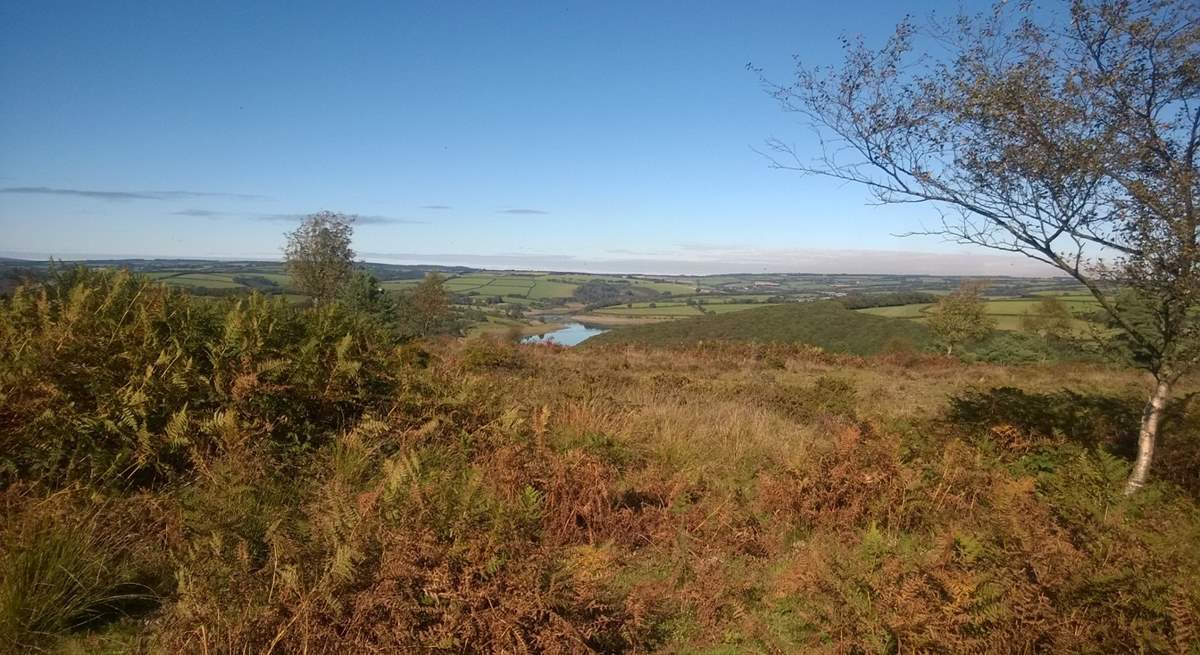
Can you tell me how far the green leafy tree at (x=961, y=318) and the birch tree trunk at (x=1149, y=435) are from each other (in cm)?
2915

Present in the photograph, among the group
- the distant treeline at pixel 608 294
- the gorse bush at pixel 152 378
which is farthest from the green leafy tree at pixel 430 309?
the gorse bush at pixel 152 378

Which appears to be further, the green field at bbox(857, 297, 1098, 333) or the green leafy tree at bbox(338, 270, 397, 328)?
the green field at bbox(857, 297, 1098, 333)

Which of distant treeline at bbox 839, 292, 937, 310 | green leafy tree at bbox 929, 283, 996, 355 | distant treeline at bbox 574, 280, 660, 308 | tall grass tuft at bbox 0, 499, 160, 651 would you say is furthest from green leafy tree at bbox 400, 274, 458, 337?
distant treeline at bbox 839, 292, 937, 310

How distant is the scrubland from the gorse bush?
2 centimetres

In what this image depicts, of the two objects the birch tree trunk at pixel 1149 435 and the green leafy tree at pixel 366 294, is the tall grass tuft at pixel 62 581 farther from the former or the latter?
the green leafy tree at pixel 366 294

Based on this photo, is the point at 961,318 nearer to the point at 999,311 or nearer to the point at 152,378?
the point at 999,311

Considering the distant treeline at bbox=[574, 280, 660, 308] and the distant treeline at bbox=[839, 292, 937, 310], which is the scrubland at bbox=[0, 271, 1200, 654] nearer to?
the distant treeline at bbox=[839, 292, 937, 310]

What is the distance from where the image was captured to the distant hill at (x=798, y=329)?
38.8 meters

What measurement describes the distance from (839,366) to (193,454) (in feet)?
60.3

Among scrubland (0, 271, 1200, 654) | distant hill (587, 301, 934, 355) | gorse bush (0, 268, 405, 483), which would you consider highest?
gorse bush (0, 268, 405, 483)

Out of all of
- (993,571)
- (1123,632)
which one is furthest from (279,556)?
(1123,632)

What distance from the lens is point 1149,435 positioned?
542 centimetres

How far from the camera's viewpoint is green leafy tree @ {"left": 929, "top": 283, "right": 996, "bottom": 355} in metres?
32.4

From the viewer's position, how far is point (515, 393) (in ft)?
28.0
